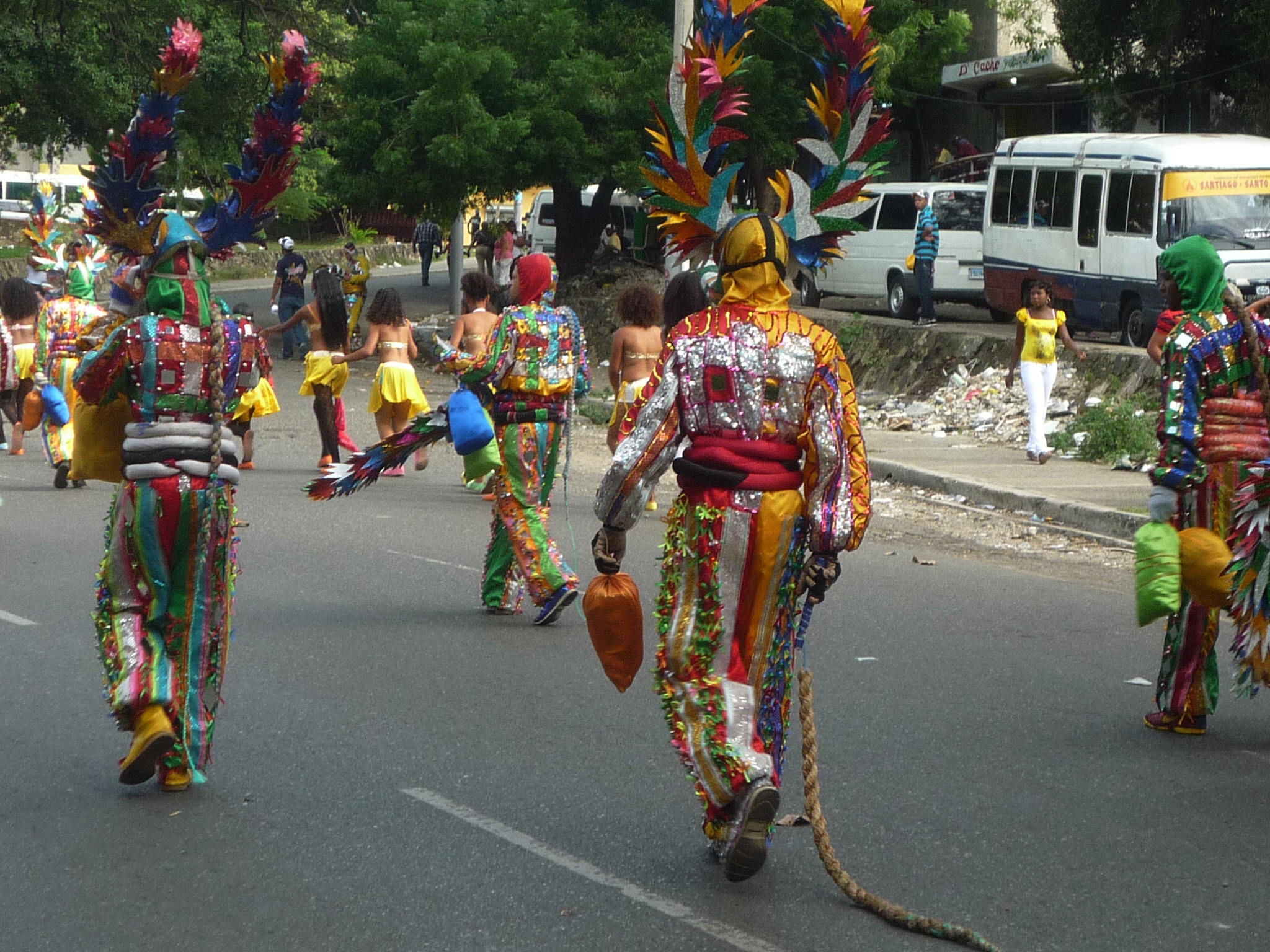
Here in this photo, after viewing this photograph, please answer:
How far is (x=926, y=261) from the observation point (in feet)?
72.4

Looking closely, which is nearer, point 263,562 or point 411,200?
point 263,562

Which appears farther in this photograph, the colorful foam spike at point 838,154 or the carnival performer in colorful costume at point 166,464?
the carnival performer in colorful costume at point 166,464

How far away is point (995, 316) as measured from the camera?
77.7 ft

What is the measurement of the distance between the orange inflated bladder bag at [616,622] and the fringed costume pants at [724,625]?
0.26 ft

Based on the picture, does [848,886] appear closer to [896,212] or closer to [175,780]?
[175,780]

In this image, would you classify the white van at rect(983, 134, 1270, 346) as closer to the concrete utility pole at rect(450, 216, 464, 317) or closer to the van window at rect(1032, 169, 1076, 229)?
the van window at rect(1032, 169, 1076, 229)

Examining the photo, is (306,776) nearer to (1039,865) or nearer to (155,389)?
(155,389)

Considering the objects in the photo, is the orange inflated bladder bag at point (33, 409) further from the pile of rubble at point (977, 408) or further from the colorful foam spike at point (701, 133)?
the pile of rubble at point (977, 408)

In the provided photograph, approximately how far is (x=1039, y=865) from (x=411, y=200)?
21194mm

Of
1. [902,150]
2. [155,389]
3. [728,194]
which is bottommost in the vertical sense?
[155,389]

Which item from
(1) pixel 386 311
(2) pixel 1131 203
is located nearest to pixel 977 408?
(2) pixel 1131 203

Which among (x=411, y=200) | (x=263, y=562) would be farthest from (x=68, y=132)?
(x=263, y=562)

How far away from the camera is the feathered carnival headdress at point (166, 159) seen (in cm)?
534

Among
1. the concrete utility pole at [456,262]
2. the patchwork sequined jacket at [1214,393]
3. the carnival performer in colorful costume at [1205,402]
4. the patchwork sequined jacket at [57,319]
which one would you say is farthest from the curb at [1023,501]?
the concrete utility pole at [456,262]
